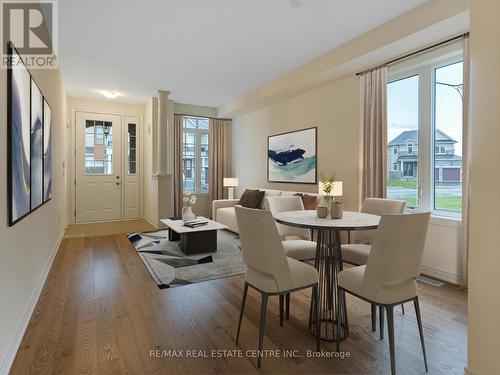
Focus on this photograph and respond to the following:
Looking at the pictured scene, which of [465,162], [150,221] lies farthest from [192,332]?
[150,221]

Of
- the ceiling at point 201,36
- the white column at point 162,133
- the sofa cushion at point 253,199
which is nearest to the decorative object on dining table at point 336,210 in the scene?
the ceiling at point 201,36

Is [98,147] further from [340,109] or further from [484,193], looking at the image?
[484,193]

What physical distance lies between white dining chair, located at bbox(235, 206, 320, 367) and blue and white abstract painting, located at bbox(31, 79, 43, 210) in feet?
6.02

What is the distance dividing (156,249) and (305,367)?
9.83 feet

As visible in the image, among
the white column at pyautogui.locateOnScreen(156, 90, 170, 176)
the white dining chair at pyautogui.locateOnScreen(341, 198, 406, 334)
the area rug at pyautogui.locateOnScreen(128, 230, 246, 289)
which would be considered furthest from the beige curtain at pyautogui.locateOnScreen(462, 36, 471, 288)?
the white column at pyautogui.locateOnScreen(156, 90, 170, 176)

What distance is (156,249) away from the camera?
4.11 m

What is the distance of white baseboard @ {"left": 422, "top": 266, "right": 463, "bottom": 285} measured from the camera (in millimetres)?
2878

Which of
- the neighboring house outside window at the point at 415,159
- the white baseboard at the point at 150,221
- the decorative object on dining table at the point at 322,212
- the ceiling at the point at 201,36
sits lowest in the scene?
the white baseboard at the point at 150,221

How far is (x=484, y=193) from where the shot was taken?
1426 millimetres

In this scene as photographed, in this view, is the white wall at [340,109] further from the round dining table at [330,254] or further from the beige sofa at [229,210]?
the round dining table at [330,254]

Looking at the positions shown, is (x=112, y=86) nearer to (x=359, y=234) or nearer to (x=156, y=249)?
(x=156, y=249)

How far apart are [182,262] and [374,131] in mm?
2966

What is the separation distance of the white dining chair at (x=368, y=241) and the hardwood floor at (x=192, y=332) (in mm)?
258

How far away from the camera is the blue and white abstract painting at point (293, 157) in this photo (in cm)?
468
